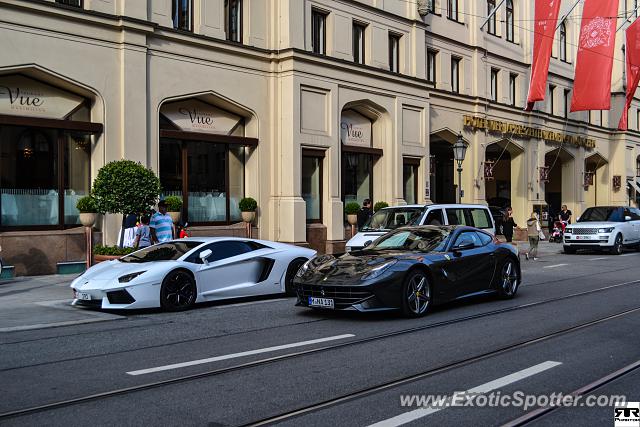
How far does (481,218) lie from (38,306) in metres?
10.3

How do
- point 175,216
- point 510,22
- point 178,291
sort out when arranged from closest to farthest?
point 178,291 < point 175,216 < point 510,22

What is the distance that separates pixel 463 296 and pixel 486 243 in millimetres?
1258

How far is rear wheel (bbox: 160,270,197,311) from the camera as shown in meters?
11.2

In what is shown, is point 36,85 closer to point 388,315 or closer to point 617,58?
point 388,315

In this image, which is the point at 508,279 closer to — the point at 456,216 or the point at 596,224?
the point at 456,216

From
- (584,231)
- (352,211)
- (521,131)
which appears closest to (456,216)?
(352,211)

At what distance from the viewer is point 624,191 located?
146ft

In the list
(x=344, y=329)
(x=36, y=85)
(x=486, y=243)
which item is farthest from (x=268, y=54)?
(x=344, y=329)

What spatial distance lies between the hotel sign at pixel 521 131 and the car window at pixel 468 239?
1996 cm

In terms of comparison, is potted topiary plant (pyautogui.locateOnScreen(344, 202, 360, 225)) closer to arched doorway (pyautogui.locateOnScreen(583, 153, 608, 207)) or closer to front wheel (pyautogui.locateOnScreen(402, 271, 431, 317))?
front wheel (pyautogui.locateOnScreen(402, 271, 431, 317))

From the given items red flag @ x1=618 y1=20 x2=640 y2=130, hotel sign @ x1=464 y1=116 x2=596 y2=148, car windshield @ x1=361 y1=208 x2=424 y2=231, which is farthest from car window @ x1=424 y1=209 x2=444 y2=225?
red flag @ x1=618 y1=20 x2=640 y2=130

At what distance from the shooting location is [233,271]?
40.4 feet

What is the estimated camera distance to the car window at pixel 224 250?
11.8m

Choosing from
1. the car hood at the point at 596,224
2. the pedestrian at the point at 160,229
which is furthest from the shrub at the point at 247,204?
the car hood at the point at 596,224
